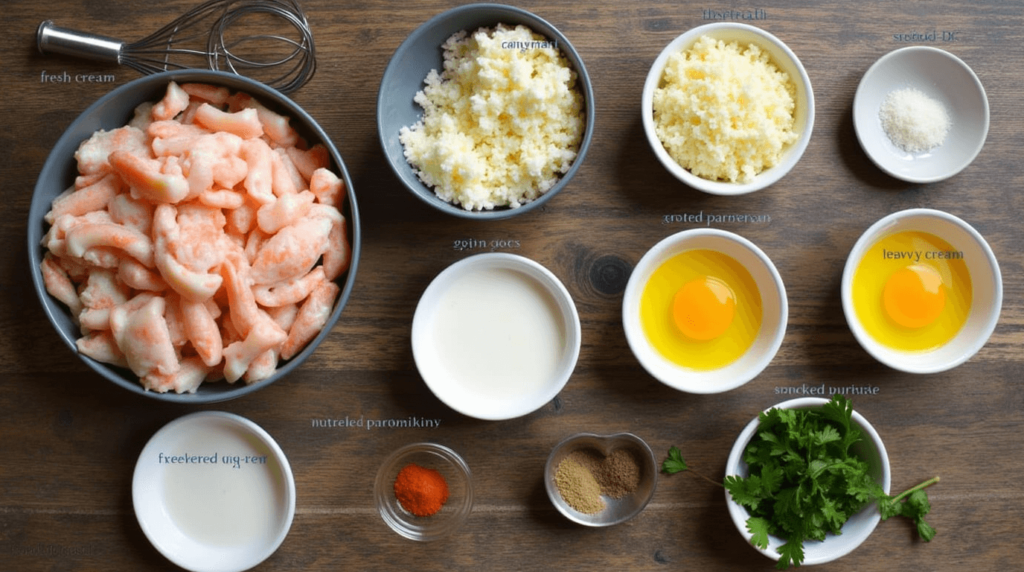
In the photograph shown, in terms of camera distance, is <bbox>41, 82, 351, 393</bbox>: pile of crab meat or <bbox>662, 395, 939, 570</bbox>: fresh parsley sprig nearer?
<bbox>41, 82, 351, 393</bbox>: pile of crab meat

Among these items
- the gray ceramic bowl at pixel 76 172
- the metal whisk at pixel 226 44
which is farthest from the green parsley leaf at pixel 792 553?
the metal whisk at pixel 226 44

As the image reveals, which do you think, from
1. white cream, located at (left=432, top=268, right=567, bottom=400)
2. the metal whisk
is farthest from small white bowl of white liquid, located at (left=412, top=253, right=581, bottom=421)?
the metal whisk

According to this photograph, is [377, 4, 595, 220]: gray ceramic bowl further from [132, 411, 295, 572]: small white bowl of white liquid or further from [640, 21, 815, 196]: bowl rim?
[132, 411, 295, 572]: small white bowl of white liquid

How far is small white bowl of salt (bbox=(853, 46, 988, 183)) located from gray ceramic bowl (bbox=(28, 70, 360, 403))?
146 centimetres

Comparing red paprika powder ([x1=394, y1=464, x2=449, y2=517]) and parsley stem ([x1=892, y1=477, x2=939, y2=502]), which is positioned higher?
red paprika powder ([x1=394, y1=464, x2=449, y2=517])

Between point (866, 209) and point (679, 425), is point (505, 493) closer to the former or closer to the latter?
point (679, 425)

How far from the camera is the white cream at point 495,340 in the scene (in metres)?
2.00

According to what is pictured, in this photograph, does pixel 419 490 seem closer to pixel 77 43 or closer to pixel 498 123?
pixel 498 123

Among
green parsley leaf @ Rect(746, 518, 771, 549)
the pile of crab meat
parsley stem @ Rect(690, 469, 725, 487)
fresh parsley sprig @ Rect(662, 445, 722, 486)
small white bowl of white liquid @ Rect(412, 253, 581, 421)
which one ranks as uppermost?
the pile of crab meat

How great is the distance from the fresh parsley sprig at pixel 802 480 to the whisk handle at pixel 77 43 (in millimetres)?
1878

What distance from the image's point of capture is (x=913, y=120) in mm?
2002

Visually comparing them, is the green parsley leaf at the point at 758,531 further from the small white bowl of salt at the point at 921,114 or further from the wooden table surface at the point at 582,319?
the small white bowl of salt at the point at 921,114

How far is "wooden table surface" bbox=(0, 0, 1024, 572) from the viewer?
1.98 metres

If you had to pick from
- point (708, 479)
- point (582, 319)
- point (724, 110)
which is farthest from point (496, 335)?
point (724, 110)
